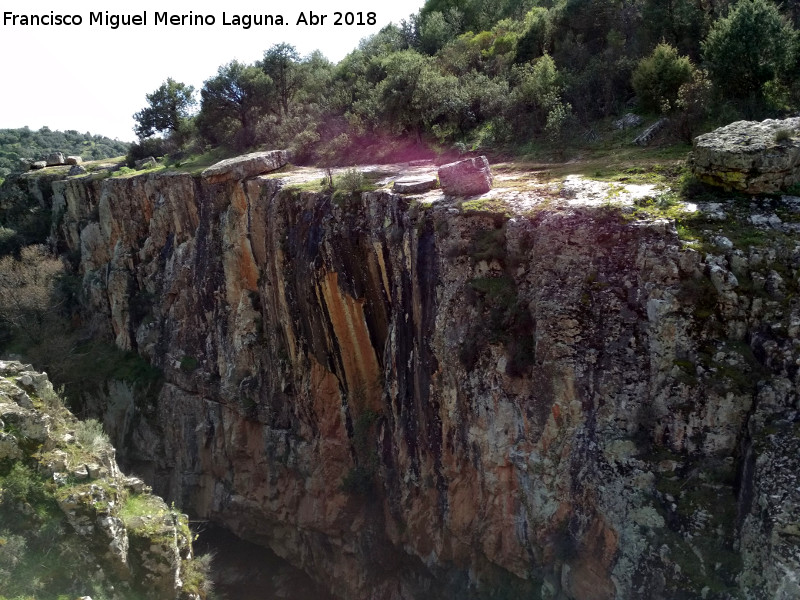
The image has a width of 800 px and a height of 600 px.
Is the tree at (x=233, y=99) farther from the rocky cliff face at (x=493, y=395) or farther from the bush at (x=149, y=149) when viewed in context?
the rocky cliff face at (x=493, y=395)

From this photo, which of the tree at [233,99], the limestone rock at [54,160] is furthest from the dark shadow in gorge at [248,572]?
the limestone rock at [54,160]

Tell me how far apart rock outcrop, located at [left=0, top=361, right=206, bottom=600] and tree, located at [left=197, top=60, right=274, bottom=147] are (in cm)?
1775

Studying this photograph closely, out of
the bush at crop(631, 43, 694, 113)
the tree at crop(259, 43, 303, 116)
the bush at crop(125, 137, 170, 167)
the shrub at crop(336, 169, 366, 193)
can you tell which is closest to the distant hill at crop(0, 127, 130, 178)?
the bush at crop(125, 137, 170, 167)

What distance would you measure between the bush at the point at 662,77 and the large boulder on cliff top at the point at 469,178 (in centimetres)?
538

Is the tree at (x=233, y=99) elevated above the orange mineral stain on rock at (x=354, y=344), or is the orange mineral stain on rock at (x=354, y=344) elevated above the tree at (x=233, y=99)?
the tree at (x=233, y=99)

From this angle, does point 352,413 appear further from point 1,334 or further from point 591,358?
point 1,334

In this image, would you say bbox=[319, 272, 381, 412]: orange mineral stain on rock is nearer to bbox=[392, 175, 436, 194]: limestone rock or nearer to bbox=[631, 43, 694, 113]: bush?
bbox=[392, 175, 436, 194]: limestone rock

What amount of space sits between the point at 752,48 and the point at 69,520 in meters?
15.1

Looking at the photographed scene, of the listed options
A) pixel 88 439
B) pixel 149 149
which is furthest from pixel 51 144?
pixel 88 439

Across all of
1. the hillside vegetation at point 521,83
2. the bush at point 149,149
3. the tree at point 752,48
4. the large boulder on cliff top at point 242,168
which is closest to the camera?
the tree at point 752,48

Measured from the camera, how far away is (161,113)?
33719mm

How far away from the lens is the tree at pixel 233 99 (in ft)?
85.9

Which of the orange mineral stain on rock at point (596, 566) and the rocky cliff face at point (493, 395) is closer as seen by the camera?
the rocky cliff face at point (493, 395)

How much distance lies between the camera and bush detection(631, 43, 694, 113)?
14.0 metres
